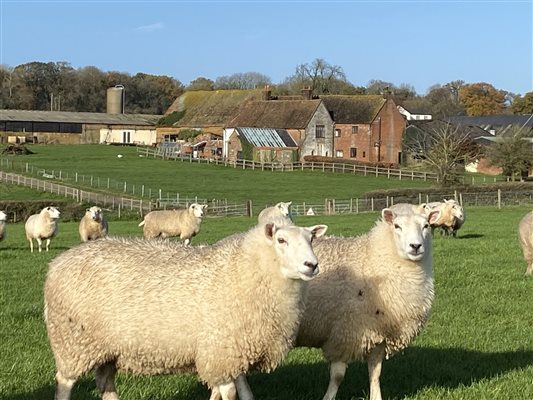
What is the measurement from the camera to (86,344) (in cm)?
682

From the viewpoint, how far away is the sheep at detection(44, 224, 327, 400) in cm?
662

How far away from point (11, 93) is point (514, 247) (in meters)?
118

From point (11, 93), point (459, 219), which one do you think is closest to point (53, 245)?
point (459, 219)

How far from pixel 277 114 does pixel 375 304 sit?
75.9 m

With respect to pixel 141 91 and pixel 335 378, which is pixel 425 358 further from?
pixel 141 91

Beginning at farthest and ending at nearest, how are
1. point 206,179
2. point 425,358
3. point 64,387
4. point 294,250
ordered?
point 206,179, point 425,358, point 64,387, point 294,250

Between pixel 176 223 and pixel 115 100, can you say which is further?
pixel 115 100

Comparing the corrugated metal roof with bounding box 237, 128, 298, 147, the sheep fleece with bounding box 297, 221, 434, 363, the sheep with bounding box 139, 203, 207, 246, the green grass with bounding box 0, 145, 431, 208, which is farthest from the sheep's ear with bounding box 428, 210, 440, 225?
the corrugated metal roof with bounding box 237, 128, 298, 147

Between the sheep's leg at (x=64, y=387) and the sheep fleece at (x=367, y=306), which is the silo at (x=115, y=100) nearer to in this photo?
the sheep fleece at (x=367, y=306)

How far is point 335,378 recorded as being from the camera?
7.58 m

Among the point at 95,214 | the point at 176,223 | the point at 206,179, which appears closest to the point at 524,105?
the point at 206,179

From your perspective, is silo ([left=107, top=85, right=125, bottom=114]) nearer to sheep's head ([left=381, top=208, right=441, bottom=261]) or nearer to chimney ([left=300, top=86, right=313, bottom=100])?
chimney ([left=300, top=86, right=313, bottom=100])

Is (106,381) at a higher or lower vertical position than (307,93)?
lower

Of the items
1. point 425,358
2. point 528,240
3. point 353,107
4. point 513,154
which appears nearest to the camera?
point 425,358
